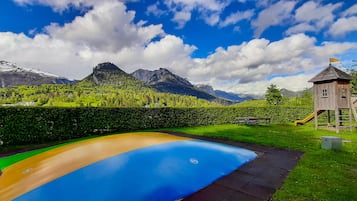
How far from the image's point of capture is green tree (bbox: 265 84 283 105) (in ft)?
126

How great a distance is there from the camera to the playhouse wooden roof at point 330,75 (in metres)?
14.6

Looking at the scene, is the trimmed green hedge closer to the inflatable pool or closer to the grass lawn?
the grass lawn

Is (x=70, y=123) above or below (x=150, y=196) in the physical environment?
above

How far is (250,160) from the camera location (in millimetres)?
7195

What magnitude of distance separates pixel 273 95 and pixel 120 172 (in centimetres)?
3869

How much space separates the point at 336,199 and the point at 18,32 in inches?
1511

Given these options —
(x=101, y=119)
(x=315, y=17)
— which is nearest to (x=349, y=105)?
(x=315, y=17)

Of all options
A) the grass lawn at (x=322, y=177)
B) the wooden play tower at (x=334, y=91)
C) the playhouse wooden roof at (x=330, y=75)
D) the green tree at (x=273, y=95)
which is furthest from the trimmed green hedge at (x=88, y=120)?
the green tree at (x=273, y=95)

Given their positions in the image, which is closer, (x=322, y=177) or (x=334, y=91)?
(x=322, y=177)

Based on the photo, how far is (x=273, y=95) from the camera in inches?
1512

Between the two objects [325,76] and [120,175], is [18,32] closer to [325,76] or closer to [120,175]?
[120,175]

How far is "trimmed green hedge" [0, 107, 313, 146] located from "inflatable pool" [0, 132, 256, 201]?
4.44 metres

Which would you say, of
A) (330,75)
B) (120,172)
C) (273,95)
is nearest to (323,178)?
(120,172)

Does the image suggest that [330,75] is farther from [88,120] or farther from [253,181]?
[88,120]
